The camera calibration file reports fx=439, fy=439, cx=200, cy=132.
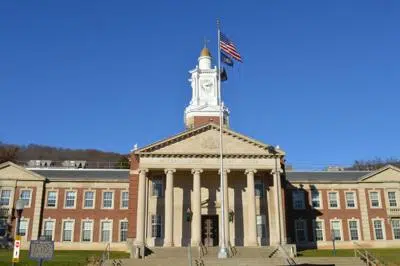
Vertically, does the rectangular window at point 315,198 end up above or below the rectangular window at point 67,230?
above

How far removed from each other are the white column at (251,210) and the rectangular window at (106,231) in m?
17.4

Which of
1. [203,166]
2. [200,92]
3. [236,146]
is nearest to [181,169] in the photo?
[203,166]

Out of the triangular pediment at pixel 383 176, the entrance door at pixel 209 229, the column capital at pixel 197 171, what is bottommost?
the entrance door at pixel 209 229

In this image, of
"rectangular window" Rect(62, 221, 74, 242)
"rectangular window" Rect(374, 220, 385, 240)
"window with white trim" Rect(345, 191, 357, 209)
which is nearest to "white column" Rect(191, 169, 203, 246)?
"rectangular window" Rect(62, 221, 74, 242)

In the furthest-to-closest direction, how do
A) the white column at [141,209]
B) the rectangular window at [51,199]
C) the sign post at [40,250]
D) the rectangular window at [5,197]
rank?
the rectangular window at [51,199] → the rectangular window at [5,197] → the white column at [141,209] → the sign post at [40,250]

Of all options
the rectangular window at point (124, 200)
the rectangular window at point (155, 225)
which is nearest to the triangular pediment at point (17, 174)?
the rectangular window at point (124, 200)

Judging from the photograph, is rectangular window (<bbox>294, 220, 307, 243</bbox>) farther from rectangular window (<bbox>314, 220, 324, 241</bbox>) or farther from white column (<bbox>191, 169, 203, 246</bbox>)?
white column (<bbox>191, 169, 203, 246</bbox>)

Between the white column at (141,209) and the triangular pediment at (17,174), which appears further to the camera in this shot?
the triangular pediment at (17,174)

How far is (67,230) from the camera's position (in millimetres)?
51594

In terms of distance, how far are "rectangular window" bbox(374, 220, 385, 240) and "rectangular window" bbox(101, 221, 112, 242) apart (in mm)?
31997

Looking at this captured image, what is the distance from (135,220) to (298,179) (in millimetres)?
23005

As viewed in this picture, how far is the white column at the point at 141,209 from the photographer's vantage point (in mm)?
41281

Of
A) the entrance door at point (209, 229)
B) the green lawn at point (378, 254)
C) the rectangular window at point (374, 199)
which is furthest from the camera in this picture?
the rectangular window at point (374, 199)

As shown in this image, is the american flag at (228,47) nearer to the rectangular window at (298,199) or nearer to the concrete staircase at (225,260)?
the concrete staircase at (225,260)
